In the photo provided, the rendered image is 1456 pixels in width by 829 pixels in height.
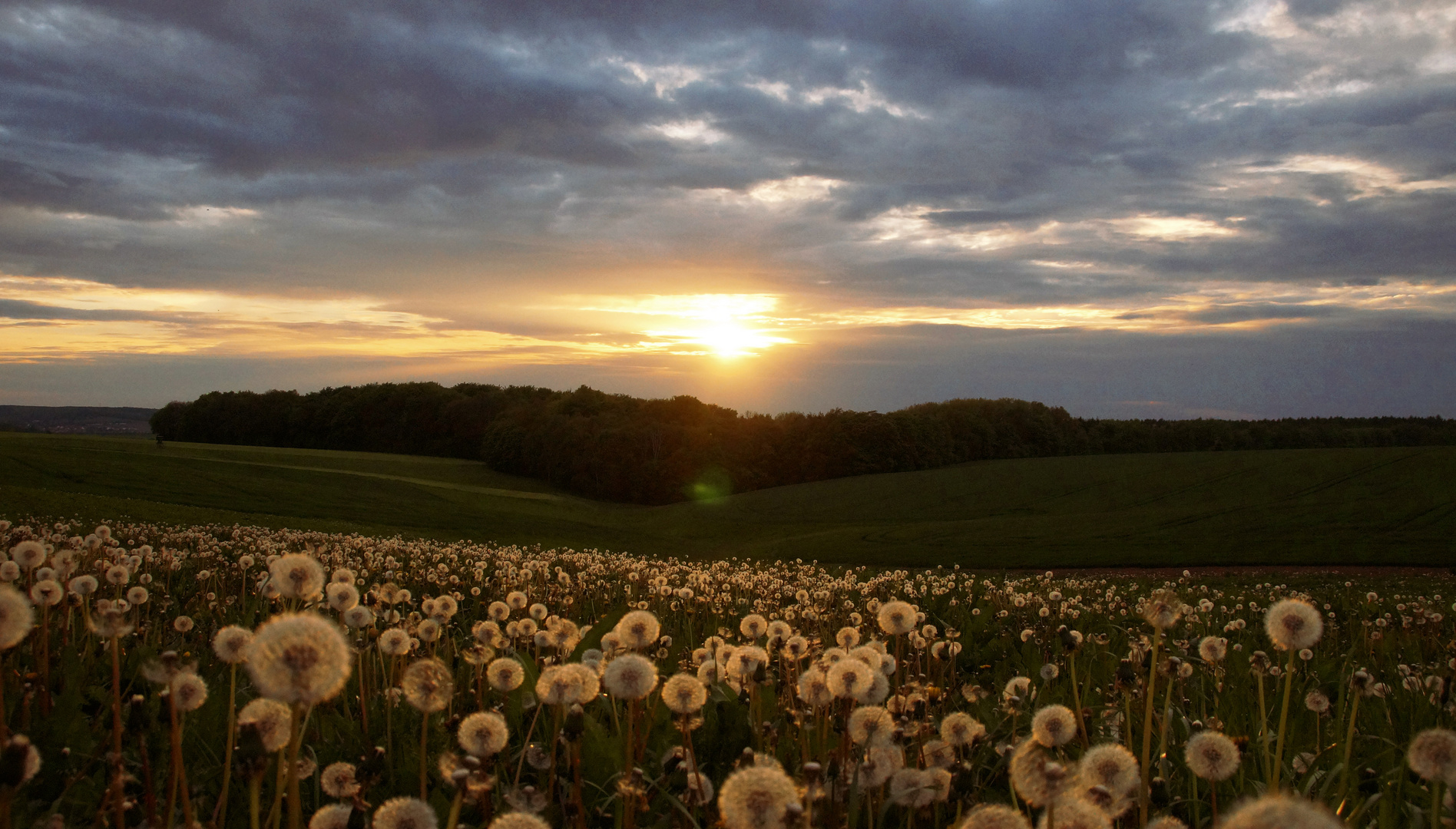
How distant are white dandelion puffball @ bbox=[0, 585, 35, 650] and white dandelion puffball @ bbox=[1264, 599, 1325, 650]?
2939 mm

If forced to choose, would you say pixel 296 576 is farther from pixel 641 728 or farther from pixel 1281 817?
pixel 1281 817

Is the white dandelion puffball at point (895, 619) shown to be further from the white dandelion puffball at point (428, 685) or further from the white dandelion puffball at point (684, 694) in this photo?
the white dandelion puffball at point (428, 685)

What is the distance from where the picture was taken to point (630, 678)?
2.19 meters

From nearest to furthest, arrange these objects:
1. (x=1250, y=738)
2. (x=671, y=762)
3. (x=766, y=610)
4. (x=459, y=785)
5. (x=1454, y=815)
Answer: (x=459, y=785) < (x=1454, y=815) < (x=671, y=762) < (x=1250, y=738) < (x=766, y=610)

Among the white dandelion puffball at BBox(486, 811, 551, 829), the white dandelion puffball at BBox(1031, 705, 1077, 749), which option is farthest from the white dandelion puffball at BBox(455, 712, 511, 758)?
the white dandelion puffball at BBox(1031, 705, 1077, 749)

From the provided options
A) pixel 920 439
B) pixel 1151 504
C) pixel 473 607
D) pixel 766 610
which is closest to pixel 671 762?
pixel 766 610

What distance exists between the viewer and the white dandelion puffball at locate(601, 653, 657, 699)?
215cm

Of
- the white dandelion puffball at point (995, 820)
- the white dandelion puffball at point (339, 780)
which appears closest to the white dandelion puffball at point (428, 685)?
the white dandelion puffball at point (339, 780)

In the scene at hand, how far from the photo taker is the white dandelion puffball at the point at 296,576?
7.09ft

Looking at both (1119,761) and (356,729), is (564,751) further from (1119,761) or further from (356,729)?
(1119,761)

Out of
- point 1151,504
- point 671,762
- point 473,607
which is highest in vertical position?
point 671,762

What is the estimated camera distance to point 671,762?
2.54 meters

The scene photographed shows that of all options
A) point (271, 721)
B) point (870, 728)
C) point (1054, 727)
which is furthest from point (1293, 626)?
point (271, 721)

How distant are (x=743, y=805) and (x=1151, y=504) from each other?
65.0m
